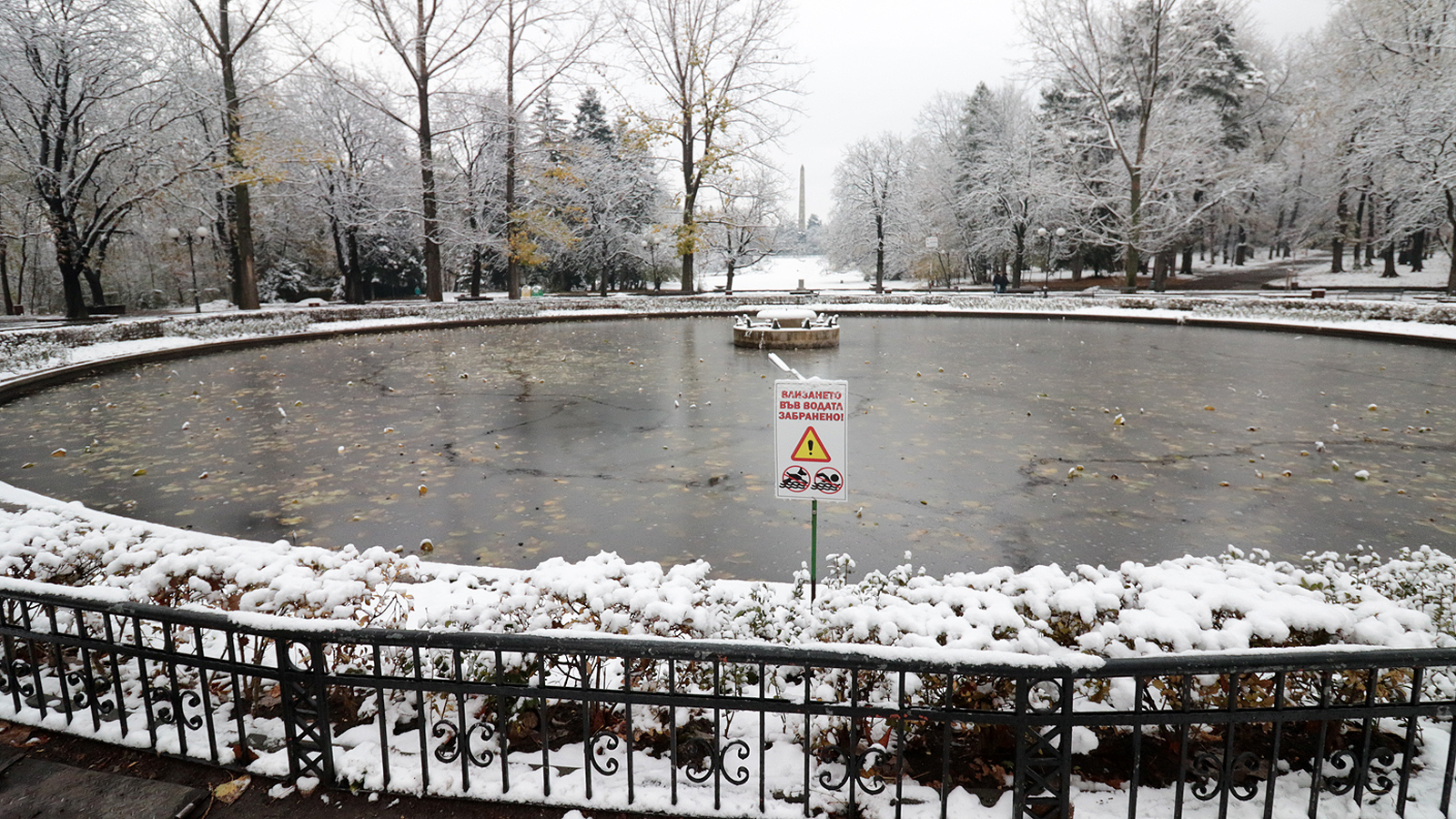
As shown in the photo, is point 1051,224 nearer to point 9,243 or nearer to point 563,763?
point 563,763

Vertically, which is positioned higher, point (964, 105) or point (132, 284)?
point (964, 105)

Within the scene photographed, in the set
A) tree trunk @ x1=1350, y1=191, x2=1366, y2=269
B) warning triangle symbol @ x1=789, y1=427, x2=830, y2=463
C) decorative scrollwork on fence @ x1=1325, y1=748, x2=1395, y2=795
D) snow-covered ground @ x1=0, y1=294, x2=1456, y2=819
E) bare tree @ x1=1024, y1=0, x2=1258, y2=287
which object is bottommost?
decorative scrollwork on fence @ x1=1325, y1=748, x2=1395, y2=795

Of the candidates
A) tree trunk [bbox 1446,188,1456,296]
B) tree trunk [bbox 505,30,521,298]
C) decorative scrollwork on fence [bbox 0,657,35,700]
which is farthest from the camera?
tree trunk [bbox 505,30,521,298]

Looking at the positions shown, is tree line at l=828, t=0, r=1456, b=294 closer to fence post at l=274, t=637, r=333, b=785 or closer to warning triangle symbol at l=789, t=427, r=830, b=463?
warning triangle symbol at l=789, t=427, r=830, b=463

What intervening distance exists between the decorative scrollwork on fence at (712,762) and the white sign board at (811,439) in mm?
→ 1501

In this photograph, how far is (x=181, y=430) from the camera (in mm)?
9969

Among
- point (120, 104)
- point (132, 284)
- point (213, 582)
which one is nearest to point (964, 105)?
point (120, 104)

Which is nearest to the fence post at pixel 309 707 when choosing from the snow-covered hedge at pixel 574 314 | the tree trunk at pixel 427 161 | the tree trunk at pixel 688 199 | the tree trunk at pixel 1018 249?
the snow-covered hedge at pixel 574 314

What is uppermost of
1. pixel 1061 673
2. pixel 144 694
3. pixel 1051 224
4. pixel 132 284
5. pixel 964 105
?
pixel 964 105

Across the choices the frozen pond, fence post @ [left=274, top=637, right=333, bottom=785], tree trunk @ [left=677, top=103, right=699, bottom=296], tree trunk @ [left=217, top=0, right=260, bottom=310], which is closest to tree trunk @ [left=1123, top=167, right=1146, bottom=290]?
tree trunk @ [left=677, top=103, right=699, bottom=296]

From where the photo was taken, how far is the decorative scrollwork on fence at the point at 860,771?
9.49 ft

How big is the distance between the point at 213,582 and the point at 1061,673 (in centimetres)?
417

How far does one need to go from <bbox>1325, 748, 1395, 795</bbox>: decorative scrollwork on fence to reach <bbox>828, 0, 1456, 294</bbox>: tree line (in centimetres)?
3264

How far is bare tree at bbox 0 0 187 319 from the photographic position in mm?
22328
